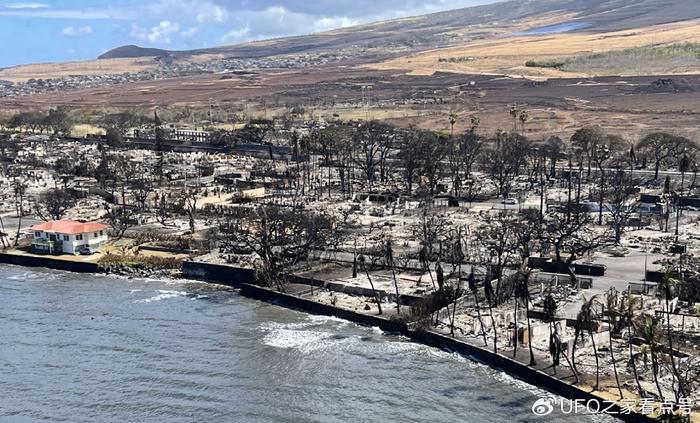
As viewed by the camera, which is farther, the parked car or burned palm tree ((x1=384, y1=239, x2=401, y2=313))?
the parked car

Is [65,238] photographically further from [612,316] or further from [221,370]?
[612,316]

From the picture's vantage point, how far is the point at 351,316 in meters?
32.5

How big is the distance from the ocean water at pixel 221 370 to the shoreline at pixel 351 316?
0.37m

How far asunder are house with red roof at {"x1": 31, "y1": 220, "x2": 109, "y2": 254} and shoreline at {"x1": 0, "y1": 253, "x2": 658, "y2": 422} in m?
1.06

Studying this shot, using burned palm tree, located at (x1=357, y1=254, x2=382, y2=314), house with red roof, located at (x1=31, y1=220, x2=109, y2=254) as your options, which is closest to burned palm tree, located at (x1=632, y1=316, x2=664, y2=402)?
burned palm tree, located at (x1=357, y1=254, x2=382, y2=314)

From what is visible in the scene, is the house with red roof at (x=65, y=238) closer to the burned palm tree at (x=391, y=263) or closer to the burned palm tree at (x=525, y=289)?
the burned palm tree at (x=391, y=263)

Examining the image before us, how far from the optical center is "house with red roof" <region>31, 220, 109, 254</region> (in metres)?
43.3

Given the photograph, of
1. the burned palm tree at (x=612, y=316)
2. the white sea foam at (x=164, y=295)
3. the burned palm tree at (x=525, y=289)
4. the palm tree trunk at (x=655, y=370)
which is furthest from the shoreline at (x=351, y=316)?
the white sea foam at (x=164, y=295)

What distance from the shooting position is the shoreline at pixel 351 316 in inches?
981

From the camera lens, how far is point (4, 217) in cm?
5312

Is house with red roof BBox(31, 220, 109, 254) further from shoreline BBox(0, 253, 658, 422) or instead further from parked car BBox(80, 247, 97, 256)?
shoreline BBox(0, 253, 658, 422)

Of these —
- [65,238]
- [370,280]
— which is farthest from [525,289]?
[65,238]

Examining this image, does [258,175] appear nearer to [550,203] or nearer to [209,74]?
[550,203]

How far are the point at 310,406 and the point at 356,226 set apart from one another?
22.3m
